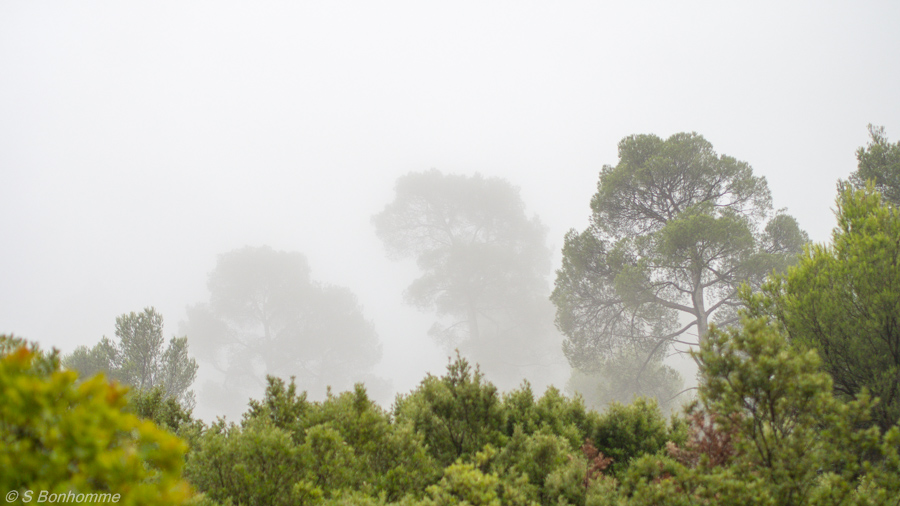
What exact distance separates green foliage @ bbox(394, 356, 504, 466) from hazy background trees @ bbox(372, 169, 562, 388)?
2663cm

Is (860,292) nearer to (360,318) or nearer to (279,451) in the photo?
(279,451)

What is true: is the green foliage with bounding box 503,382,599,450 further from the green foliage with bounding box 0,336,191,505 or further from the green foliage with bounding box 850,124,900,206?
the green foliage with bounding box 850,124,900,206

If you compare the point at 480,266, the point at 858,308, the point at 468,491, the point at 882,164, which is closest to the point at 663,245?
the point at 882,164

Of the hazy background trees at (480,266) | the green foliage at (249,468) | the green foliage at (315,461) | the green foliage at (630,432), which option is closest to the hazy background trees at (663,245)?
the green foliage at (630,432)

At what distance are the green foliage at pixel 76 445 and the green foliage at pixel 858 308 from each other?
681 cm

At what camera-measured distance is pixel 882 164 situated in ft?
32.0

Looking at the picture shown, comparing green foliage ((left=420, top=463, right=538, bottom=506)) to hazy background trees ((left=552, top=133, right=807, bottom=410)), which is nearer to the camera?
green foliage ((left=420, top=463, right=538, bottom=506))

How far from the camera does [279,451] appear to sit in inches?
141

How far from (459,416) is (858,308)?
569cm

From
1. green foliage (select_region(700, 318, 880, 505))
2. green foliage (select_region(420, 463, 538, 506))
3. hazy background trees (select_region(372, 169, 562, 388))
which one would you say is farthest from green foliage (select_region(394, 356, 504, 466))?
hazy background trees (select_region(372, 169, 562, 388))

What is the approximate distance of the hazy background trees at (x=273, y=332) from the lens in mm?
36969

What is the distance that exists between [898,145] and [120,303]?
144 meters

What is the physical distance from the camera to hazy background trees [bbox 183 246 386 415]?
1455 inches

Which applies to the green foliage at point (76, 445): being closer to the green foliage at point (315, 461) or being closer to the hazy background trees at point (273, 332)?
the green foliage at point (315, 461)
